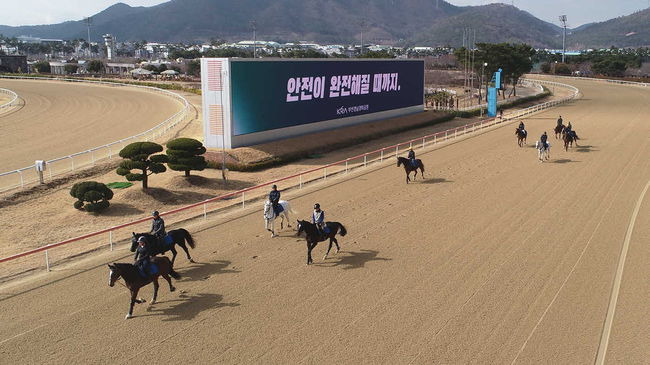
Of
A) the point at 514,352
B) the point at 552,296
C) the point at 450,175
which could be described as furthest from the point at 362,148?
the point at 514,352

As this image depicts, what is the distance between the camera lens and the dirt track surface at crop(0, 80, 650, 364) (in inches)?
385

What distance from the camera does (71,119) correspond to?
137 feet

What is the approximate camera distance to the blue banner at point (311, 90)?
2881cm

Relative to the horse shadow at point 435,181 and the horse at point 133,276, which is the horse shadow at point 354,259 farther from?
the horse shadow at point 435,181

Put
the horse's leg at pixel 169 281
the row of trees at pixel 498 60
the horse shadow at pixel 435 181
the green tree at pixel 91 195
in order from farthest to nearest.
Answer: the row of trees at pixel 498 60
the horse shadow at pixel 435 181
the green tree at pixel 91 195
the horse's leg at pixel 169 281

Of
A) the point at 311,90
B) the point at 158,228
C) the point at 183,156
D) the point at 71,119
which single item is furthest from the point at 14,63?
the point at 158,228

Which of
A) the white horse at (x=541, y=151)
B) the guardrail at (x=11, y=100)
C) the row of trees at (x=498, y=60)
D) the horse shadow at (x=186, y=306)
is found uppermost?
the row of trees at (x=498, y=60)

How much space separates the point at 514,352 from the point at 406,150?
2253cm

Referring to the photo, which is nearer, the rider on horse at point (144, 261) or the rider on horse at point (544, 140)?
the rider on horse at point (144, 261)

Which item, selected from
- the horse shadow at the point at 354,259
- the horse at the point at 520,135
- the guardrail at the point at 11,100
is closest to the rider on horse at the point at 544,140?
the horse at the point at 520,135

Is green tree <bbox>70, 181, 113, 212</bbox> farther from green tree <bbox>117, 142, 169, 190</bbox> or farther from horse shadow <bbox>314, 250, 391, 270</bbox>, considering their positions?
horse shadow <bbox>314, 250, 391, 270</bbox>

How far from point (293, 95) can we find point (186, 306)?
70.7 feet

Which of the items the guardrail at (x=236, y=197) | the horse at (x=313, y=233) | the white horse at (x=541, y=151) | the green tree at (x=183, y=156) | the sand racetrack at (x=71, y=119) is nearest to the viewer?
the horse at (x=313, y=233)

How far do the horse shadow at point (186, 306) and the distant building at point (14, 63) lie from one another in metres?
107
